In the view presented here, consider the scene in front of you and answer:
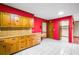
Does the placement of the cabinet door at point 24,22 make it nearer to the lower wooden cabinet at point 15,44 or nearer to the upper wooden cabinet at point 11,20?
the upper wooden cabinet at point 11,20

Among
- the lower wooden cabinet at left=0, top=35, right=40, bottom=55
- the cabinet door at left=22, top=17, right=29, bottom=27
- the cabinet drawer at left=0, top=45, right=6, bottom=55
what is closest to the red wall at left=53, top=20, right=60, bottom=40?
the lower wooden cabinet at left=0, top=35, right=40, bottom=55

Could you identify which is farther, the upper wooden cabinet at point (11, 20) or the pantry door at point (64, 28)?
the pantry door at point (64, 28)

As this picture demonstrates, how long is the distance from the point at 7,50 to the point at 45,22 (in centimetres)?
884

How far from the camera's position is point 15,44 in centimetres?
539

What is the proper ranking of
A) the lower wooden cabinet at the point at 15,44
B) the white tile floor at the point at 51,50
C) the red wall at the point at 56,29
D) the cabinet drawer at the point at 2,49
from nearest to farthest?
the cabinet drawer at the point at 2,49 → the lower wooden cabinet at the point at 15,44 → the white tile floor at the point at 51,50 → the red wall at the point at 56,29

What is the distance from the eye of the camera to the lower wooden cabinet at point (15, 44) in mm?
4638

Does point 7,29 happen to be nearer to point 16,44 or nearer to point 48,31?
point 16,44

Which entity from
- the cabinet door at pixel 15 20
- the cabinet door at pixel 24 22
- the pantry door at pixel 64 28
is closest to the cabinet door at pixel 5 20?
the cabinet door at pixel 15 20

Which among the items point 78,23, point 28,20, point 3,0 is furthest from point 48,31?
point 3,0

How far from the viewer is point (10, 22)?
5.35 meters

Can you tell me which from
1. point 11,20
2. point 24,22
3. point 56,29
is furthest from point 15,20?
point 56,29

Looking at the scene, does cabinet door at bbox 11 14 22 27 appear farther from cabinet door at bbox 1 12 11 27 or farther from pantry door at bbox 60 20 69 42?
pantry door at bbox 60 20 69 42

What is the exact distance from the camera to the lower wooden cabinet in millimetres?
4638

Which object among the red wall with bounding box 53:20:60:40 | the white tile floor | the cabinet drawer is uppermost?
the red wall with bounding box 53:20:60:40
